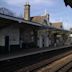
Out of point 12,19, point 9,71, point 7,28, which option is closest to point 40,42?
point 7,28

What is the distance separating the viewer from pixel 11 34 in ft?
131

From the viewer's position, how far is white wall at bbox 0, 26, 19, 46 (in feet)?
122

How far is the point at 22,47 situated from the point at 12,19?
12.1m

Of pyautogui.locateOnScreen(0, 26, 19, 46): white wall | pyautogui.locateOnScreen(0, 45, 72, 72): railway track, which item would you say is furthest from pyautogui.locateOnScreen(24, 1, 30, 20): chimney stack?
pyautogui.locateOnScreen(0, 45, 72, 72): railway track

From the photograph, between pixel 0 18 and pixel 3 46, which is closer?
pixel 0 18

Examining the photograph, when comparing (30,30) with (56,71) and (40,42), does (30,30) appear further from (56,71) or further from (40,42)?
(56,71)

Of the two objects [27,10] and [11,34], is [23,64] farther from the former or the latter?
[27,10]

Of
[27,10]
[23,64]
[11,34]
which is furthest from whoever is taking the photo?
[27,10]

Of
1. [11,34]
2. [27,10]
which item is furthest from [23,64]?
[27,10]

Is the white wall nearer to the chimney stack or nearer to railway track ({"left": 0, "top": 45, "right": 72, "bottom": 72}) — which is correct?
railway track ({"left": 0, "top": 45, "right": 72, "bottom": 72})

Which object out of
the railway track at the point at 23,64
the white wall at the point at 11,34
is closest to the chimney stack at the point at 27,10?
the white wall at the point at 11,34

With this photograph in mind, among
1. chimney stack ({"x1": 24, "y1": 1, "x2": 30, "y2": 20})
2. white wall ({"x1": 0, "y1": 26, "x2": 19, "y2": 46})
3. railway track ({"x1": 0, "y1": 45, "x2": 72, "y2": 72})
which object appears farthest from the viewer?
chimney stack ({"x1": 24, "y1": 1, "x2": 30, "y2": 20})

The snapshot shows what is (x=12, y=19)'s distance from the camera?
33812 millimetres

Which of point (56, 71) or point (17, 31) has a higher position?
point (17, 31)
